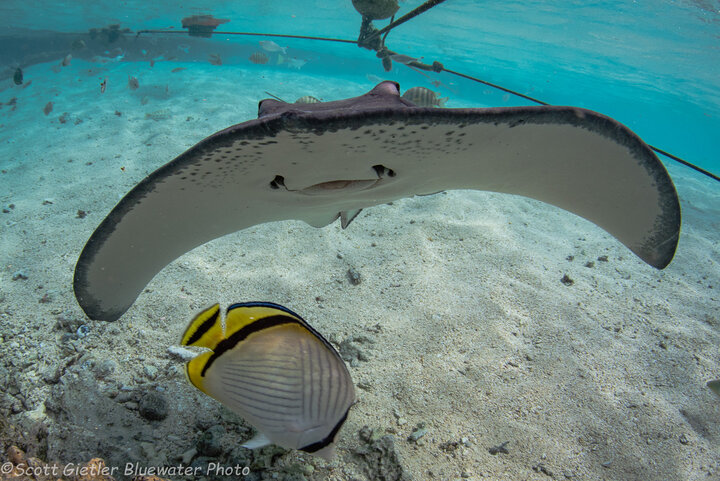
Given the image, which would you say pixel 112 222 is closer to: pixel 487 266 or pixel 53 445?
pixel 53 445

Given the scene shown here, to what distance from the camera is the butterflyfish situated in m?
1.18

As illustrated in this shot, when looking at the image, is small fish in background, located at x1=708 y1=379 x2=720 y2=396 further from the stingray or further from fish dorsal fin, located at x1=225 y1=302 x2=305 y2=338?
fish dorsal fin, located at x1=225 y1=302 x2=305 y2=338

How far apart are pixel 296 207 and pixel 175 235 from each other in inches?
29.3

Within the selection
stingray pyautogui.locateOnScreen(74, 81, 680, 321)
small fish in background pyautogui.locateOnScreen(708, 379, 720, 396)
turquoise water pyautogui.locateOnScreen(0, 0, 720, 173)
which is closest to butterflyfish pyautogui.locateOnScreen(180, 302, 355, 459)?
stingray pyautogui.locateOnScreen(74, 81, 680, 321)

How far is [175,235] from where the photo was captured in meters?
2.00

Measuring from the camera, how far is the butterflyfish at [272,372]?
1.18 meters

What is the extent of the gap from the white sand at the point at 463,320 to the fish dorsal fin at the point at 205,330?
96cm

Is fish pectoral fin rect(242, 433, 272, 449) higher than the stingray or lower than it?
lower

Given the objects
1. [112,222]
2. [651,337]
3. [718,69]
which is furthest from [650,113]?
[112,222]

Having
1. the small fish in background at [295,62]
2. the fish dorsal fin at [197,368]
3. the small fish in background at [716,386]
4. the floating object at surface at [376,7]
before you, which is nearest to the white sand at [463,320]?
the small fish in background at [716,386]

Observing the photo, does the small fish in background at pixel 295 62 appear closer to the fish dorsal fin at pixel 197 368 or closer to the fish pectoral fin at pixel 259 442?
the fish dorsal fin at pixel 197 368

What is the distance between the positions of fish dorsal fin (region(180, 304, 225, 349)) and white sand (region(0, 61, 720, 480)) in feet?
3.16

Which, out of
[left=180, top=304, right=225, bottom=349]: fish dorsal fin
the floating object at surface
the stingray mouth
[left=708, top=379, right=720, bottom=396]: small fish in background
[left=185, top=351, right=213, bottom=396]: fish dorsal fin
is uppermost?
the floating object at surface

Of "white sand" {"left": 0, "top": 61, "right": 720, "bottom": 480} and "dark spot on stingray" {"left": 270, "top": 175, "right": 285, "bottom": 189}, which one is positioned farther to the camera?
"white sand" {"left": 0, "top": 61, "right": 720, "bottom": 480}
